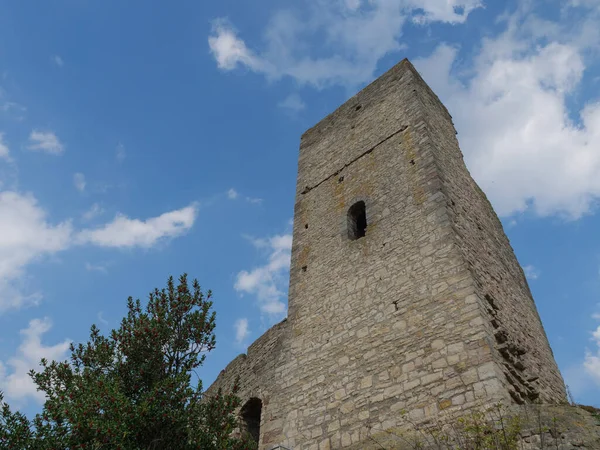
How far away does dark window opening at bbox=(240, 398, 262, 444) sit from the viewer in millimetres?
10195

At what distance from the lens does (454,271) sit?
7660mm

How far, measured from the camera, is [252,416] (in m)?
10.5

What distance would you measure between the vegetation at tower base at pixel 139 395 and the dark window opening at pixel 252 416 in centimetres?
203

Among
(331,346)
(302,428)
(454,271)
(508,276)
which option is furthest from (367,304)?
(508,276)

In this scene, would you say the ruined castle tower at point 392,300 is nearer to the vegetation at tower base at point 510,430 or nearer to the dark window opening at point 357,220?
the dark window opening at point 357,220

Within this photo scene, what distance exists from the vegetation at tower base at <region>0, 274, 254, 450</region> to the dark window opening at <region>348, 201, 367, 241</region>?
305cm

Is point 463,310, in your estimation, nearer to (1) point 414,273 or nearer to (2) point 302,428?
(1) point 414,273

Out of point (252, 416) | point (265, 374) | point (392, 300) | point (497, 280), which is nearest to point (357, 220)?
point (392, 300)

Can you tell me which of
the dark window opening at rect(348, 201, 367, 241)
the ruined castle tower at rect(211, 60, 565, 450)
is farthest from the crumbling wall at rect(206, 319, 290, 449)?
the dark window opening at rect(348, 201, 367, 241)

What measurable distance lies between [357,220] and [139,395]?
204 inches

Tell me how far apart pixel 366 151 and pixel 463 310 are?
4.93 metres

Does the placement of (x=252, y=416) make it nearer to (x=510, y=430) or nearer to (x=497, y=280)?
(x=497, y=280)

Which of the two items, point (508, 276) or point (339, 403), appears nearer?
point (339, 403)

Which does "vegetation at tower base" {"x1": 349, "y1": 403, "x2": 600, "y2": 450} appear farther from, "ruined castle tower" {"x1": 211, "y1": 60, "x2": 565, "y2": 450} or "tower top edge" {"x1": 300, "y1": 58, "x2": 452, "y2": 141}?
"tower top edge" {"x1": 300, "y1": 58, "x2": 452, "y2": 141}
